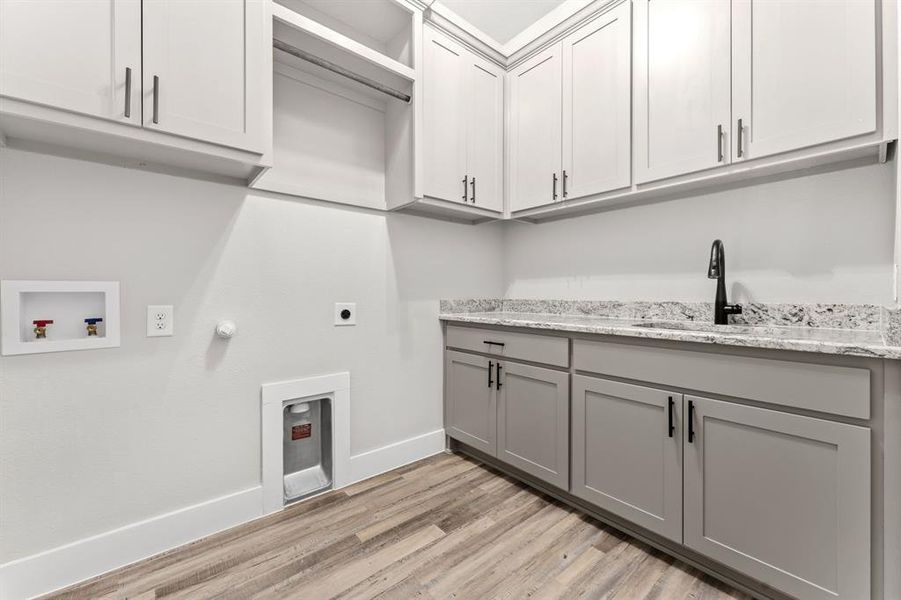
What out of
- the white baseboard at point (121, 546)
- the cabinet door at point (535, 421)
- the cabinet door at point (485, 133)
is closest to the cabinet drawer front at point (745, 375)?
the cabinet door at point (535, 421)

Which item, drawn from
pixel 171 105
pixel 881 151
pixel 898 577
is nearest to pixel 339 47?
pixel 171 105

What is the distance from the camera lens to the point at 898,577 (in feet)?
3.42

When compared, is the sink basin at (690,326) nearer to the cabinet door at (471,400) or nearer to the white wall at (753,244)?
the white wall at (753,244)

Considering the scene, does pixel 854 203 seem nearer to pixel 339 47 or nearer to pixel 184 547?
pixel 339 47

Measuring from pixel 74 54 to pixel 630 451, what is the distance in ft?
7.81

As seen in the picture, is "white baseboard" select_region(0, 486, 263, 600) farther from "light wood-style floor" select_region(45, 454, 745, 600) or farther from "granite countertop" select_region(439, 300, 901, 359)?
"granite countertop" select_region(439, 300, 901, 359)

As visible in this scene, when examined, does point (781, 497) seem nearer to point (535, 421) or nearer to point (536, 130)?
point (535, 421)

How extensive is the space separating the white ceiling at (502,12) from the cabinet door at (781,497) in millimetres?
2244

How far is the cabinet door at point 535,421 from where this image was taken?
182 cm

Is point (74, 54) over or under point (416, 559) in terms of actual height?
over

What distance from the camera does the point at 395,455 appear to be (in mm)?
2273

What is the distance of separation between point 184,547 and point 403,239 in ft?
5.90

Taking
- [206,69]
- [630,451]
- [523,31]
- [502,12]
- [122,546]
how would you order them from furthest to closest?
[523,31]
[502,12]
[630,451]
[122,546]
[206,69]

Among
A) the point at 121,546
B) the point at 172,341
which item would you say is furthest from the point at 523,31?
the point at 121,546
